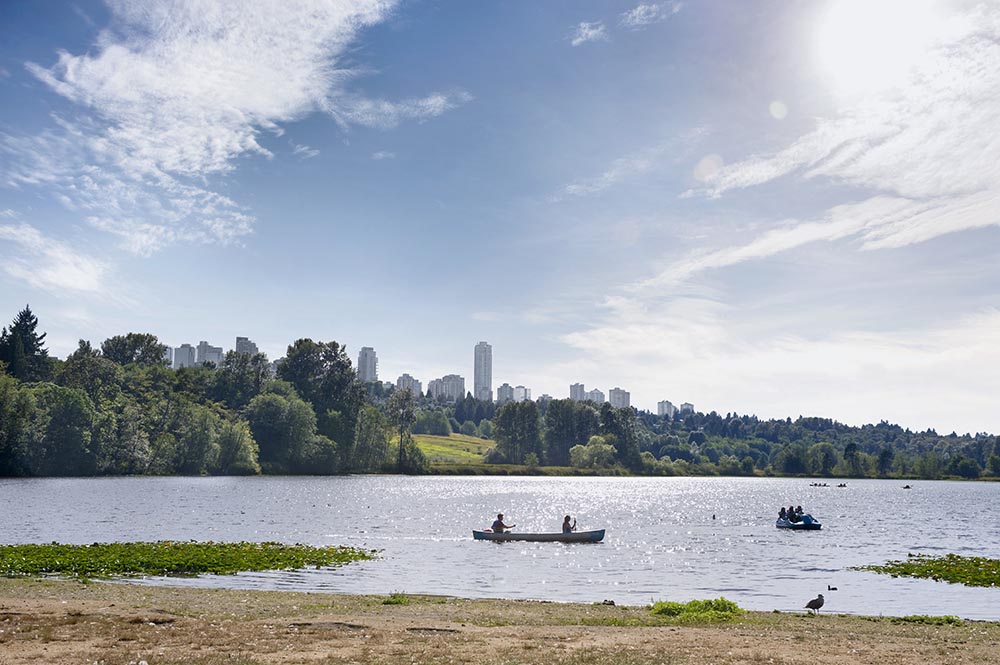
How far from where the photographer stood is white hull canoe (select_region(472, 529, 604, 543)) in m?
67.1

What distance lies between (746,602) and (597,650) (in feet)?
62.6

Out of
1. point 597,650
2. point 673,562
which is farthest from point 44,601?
point 673,562

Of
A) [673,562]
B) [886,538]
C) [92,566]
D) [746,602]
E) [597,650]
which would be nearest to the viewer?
[597,650]

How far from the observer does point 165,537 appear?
60125mm

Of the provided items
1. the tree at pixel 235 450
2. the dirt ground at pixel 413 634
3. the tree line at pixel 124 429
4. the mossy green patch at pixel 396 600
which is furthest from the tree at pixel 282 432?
the mossy green patch at pixel 396 600

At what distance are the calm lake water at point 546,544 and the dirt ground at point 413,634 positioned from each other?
732 cm

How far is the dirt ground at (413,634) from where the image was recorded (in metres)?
20.8

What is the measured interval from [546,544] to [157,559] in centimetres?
3285

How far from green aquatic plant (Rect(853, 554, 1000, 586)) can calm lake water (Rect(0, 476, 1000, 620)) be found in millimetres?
1907

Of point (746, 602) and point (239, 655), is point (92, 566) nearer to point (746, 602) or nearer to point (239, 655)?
point (239, 655)

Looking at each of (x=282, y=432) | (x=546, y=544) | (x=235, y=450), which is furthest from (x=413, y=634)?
(x=282, y=432)

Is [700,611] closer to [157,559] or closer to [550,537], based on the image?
[157,559]

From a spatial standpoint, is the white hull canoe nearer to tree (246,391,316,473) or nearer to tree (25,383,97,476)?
tree (25,383,97,476)

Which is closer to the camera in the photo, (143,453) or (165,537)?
(165,537)
